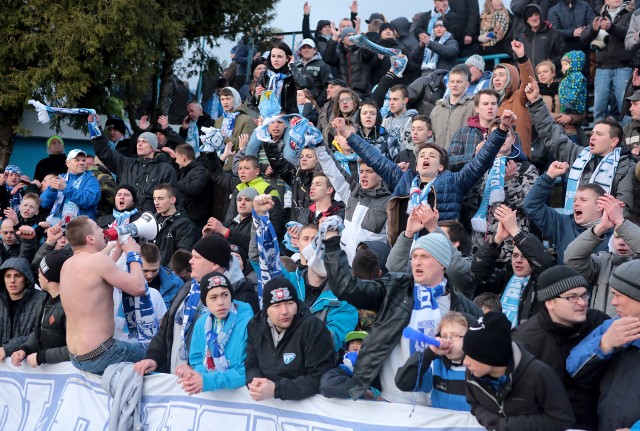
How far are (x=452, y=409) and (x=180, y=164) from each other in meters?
7.67

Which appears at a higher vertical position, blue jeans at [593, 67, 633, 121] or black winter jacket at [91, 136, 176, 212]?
blue jeans at [593, 67, 633, 121]

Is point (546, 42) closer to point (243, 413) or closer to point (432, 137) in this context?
point (432, 137)

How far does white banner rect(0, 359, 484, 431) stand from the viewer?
6773 millimetres

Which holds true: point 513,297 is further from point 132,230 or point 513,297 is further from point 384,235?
point 132,230

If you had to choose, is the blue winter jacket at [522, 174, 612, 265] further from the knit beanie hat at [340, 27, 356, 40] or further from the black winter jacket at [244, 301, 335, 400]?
the knit beanie hat at [340, 27, 356, 40]

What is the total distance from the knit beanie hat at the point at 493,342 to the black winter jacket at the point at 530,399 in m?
0.10

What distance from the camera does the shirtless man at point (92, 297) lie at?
8.51 meters

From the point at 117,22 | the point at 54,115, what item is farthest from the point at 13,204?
the point at 117,22

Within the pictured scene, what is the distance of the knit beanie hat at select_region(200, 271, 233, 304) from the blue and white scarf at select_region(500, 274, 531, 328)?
2326 millimetres

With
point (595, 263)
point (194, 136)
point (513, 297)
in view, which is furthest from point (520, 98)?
point (194, 136)

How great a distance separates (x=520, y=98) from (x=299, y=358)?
17.1ft

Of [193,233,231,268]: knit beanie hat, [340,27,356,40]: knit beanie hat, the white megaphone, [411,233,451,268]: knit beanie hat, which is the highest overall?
[340,27,356,40]: knit beanie hat

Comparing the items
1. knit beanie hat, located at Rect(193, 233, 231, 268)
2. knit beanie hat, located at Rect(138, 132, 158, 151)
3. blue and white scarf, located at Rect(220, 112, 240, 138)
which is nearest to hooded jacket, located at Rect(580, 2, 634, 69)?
blue and white scarf, located at Rect(220, 112, 240, 138)

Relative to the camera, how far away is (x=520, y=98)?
37.2 feet
